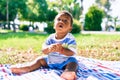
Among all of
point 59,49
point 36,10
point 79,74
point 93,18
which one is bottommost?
point 93,18

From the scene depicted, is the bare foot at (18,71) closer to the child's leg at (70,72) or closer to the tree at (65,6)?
the child's leg at (70,72)

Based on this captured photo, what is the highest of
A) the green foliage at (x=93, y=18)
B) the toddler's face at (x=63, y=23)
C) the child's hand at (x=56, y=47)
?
the toddler's face at (x=63, y=23)

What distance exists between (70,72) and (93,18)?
71.3ft

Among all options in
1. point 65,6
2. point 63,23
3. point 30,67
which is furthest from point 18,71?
point 65,6

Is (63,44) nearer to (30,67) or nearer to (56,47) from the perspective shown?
(56,47)

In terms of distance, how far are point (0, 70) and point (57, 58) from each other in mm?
664

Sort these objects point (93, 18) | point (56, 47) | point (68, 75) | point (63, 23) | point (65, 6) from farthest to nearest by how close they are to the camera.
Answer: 1. point (65, 6)
2. point (93, 18)
3. point (63, 23)
4. point (56, 47)
5. point (68, 75)

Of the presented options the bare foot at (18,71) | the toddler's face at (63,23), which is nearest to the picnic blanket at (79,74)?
the bare foot at (18,71)

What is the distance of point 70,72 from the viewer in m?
3.20

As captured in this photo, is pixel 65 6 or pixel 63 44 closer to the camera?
pixel 63 44

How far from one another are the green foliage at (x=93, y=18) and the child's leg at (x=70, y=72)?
21137 mm

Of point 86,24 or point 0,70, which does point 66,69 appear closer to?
point 0,70

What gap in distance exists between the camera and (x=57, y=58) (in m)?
3.52

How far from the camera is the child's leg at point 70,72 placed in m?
3.09
